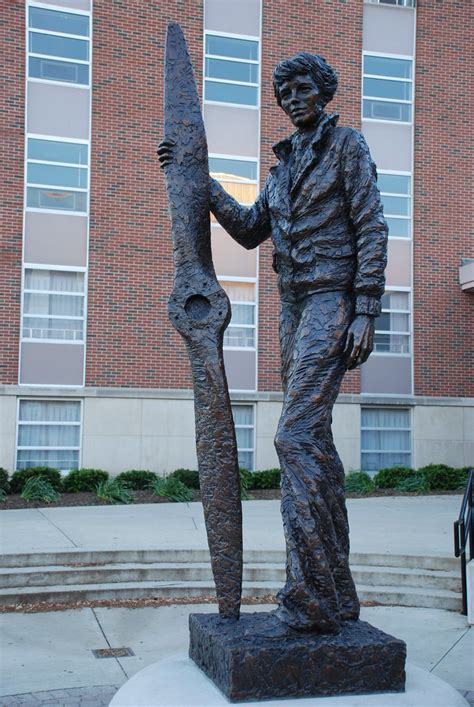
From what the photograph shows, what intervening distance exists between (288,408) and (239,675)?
4.06 feet

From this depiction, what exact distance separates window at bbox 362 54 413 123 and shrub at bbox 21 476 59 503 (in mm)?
11055

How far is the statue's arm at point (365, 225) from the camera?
12.9ft

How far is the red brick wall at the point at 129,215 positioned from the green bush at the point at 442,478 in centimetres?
532

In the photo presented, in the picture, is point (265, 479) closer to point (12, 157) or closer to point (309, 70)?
point (12, 157)

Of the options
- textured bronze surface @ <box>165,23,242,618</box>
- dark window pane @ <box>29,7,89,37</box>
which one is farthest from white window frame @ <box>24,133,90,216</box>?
textured bronze surface @ <box>165,23,242,618</box>

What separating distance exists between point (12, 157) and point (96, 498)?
283 inches

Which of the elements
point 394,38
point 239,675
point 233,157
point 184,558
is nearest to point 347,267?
point 239,675

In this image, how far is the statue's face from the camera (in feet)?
13.7

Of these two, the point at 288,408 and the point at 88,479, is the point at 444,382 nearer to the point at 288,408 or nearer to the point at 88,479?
the point at 88,479

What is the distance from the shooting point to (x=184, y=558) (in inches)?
327

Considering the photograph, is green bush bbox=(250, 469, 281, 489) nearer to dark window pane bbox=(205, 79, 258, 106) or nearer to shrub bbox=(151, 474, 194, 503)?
shrub bbox=(151, 474, 194, 503)

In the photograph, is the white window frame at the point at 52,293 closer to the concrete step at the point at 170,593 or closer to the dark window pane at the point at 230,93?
the dark window pane at the point at 230,93

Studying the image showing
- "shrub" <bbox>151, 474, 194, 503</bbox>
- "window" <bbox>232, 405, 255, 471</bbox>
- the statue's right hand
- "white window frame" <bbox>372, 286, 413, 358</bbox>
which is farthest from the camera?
"white window frame" <bbox>372, 286, 413, 358</bbox>

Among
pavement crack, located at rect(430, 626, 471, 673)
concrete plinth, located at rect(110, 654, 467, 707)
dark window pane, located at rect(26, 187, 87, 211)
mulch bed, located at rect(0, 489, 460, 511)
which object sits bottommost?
mulch bed, located at rect(0, 489, 460, 511)
